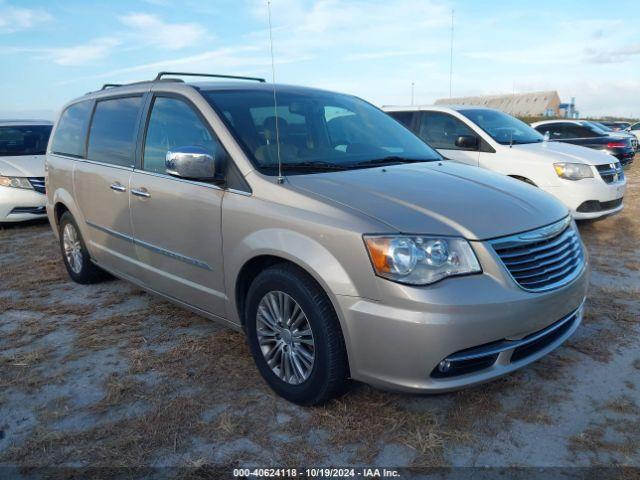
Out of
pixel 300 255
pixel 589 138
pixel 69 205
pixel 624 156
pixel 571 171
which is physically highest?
pixel 300 255

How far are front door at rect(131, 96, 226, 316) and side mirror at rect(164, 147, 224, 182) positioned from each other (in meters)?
0.14

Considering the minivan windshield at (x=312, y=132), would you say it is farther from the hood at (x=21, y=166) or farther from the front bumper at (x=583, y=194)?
the hood at (x=21, y=166)

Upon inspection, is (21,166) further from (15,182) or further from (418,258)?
(418,258)

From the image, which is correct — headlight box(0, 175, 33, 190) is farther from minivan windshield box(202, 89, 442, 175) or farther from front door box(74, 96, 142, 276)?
minivan windshield box(202, 89, 442, 175)

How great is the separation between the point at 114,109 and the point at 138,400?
96.6 inches

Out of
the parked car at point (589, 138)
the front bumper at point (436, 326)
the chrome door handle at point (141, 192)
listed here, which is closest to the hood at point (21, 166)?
the chrome door handle at point (141, 192)

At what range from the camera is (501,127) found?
738cm

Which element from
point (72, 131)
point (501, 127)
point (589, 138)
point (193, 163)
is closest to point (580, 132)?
point (589, 138)

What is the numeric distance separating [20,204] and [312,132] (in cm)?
611

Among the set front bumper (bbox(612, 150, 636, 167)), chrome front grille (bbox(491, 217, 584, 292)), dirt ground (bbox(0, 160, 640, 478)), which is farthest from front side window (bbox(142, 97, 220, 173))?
front bumper (bbox(612, 150, 636, 167))

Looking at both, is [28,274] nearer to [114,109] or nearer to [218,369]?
[114,109]

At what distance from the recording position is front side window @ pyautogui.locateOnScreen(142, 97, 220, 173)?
3396 mm

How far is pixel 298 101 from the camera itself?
3828 millimetres

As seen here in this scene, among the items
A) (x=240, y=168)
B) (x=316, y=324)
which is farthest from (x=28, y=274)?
(x=316, y=324)
